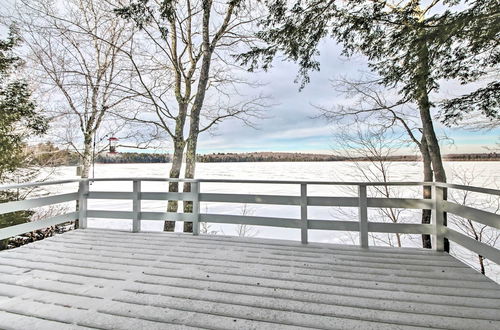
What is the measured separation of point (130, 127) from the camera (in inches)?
299

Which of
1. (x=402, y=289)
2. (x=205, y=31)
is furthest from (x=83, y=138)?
(x=402, y=289)

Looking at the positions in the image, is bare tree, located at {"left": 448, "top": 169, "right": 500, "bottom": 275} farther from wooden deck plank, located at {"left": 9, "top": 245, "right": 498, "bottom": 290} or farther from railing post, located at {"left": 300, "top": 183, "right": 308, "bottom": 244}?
railing post, located at {"left": 300, "top": 183, "right": 308, "bottom": 244}

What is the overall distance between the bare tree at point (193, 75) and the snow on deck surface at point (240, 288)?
3.47 m

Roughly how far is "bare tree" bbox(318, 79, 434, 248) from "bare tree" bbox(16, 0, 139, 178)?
5624 mm

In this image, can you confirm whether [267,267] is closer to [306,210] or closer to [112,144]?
[306,210]

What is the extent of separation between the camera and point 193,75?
6914 mm

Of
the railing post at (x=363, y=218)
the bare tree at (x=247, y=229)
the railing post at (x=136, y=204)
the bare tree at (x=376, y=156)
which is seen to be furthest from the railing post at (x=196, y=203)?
the bare tree at (x=247, y=229)

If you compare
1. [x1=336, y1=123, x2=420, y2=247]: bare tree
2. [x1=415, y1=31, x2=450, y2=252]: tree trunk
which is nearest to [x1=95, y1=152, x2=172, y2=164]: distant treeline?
[x1=336, y1=123, x2=420, y2=247]: bare tree

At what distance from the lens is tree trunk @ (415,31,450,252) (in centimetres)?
257

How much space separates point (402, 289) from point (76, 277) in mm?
3042

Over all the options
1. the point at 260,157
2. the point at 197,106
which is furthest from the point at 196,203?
the point at 260,157

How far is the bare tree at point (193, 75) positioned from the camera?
6.02 metres

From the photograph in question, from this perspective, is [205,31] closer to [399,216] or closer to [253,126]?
[253,126]

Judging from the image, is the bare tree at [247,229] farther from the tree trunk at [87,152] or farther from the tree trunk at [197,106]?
the tree trunk at [87,152]
